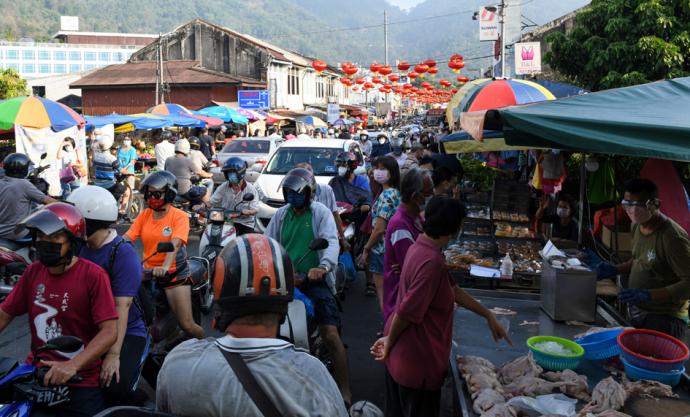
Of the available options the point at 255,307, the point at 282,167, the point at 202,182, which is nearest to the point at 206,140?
the point at 202,182

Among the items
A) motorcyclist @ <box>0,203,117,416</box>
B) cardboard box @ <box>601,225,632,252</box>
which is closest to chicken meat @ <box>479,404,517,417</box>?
motorcyclist @ <box>0,203,117,416</box>

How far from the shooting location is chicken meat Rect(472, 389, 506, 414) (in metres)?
3.46

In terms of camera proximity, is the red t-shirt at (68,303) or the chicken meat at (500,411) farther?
the chicken meat at (500,411)

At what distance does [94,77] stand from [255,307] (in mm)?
45098

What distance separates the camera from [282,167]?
11875 mm

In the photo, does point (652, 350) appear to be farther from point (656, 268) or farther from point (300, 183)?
point (300, 183)

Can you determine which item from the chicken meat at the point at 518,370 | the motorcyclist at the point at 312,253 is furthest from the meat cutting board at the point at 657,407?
the motorcyclist at the point at 312,253

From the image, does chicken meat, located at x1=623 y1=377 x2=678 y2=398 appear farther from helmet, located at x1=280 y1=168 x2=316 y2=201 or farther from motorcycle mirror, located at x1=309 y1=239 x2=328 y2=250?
helmet, located at x1=280 y1=168 x2=316 y2=201

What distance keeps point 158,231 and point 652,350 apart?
4.10 meters

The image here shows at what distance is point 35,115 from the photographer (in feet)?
42.8

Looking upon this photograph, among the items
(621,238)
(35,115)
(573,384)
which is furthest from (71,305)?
(35,115)

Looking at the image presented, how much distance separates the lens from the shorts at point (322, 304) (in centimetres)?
480

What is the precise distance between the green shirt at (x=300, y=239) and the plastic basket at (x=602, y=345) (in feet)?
7.15

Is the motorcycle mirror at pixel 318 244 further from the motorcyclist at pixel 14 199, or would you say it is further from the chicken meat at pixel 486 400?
the motorcyclist at pixel 14 199
